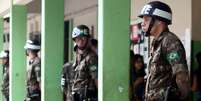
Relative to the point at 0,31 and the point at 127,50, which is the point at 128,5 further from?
the point at 0,31

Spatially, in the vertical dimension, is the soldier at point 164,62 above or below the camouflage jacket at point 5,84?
above

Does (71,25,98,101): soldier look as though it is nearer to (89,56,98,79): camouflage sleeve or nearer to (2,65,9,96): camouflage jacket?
(89,56,98,79): camouflage sleeve

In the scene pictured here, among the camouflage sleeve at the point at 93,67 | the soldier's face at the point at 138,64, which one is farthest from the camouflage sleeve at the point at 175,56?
the soldier's face at the point at 138,64

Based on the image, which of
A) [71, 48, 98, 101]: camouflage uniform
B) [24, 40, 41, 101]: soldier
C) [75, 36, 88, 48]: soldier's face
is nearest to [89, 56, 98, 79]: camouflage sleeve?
[71, 48, 98, 101]: camouflage uniform

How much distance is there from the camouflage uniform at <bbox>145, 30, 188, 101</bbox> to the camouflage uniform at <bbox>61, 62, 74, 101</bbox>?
2.57 metres

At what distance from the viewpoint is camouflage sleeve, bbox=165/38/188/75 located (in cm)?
495

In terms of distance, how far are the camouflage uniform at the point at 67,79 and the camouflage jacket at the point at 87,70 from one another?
36cm

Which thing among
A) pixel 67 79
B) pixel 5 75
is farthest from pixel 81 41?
pixel 5 75

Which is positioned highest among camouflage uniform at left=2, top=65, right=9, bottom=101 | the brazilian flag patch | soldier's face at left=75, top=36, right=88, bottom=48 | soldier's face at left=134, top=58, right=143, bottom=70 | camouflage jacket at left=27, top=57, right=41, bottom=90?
soldier's face at left=75, top=36, right=88, bottom=48

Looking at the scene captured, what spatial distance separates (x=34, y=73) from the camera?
8969 mm

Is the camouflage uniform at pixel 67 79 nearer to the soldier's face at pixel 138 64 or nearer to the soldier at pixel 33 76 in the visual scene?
the soldier's face at pixel 138 64

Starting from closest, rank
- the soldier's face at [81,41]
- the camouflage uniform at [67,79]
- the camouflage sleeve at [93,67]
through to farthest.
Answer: the camouflage sleeve at [93,67] → the soldier's face at [81,41] → the camouflage uniform at [67,79]

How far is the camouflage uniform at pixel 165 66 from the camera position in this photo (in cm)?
498

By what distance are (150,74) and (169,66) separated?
0.75 feet
